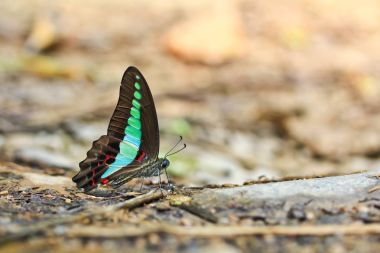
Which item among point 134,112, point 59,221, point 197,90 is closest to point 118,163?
point 134,112

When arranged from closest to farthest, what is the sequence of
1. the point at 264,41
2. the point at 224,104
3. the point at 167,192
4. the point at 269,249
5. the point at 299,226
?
the point at 269,249 < the point at 299,226 < the point at 167,192 < the point at 224,104 < the point at 264,41

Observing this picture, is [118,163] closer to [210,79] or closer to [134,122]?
[134,122]

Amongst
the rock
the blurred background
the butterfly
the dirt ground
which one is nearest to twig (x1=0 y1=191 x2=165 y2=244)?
the dirt ground

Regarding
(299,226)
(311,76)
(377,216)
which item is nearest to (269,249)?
(299,226)

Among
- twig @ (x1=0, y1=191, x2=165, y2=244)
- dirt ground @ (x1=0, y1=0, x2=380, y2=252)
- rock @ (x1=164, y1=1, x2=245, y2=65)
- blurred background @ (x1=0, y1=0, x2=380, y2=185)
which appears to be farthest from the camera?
rock @ (x1=164, y1=1, x2=245, y2=65)

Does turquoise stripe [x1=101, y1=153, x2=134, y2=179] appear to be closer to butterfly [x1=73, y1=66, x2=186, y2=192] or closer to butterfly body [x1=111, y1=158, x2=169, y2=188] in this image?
butterfly [x1=73, y1=66, x2=186, y2=192]

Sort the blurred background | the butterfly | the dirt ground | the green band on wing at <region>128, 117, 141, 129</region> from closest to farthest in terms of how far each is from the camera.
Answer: the butterfly → the green band on wing at <region>128, 117, 141, 129</region> → the dirt ground → the blurred background

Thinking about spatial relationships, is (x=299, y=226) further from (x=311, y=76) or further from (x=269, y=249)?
(x=311, y=76)
